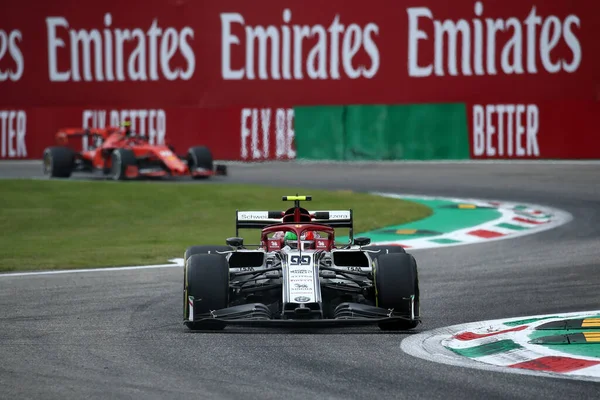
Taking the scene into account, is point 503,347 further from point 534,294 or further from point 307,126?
point 307,126

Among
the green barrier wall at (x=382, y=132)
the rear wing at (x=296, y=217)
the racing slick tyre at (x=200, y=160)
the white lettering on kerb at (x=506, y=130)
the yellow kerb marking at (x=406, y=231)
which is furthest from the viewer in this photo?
the green barrier wall at (x=382, y=132)

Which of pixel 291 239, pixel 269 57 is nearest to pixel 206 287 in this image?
pixel 291 239

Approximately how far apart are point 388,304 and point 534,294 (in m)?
2.28

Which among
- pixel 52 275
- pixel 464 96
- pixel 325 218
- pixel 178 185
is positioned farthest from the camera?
pixel 464 96

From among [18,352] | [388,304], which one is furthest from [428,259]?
[18,352]

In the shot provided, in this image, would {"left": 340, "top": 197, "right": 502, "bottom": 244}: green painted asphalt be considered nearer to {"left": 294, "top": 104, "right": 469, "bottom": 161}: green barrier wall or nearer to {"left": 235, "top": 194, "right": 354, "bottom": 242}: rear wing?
{"left": 235, "top": 194, "right": 354, "bottom": 242}: rear wing

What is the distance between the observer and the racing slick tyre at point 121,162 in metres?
26.0

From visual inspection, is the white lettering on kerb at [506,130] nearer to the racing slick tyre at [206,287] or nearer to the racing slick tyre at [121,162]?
the racing slick tyre at [121,162]

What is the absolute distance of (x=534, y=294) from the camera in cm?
1138

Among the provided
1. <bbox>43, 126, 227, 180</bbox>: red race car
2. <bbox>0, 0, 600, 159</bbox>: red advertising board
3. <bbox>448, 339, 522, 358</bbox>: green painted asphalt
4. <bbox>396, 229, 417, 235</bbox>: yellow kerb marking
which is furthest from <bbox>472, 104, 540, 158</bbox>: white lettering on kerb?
<bbox>448, 339, 522, 358</bbox>: green painted asphalt

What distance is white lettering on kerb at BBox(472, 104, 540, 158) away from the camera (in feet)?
92.9

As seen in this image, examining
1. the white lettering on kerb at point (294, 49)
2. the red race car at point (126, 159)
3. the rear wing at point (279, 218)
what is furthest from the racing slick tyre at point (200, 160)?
the rear wing at point (279, 218)

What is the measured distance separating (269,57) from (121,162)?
6.51 meters

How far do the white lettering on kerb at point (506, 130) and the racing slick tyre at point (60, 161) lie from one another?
361 inches
